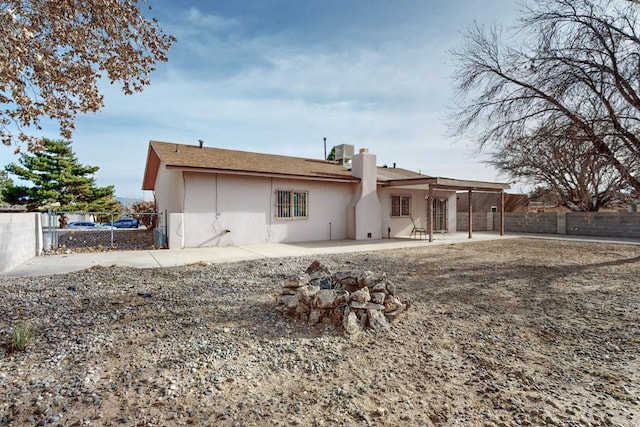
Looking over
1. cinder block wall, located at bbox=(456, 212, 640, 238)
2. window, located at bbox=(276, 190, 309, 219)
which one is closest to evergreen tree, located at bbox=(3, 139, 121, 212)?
window, located at bbox=(276, 190, 309, 219)

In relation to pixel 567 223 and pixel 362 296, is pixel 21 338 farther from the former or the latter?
pixel 567 223

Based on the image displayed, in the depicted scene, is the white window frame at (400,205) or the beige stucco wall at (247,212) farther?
the white window frame at (400,205)

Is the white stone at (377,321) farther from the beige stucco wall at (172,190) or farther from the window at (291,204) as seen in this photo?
the window at (291,204)

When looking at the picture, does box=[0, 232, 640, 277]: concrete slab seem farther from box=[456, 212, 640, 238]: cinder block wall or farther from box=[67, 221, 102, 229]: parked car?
box=[67, 221, 102, 229]: parked car

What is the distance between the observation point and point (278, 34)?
10273 mm

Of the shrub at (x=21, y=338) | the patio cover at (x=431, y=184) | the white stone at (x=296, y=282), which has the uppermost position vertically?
the patio cover at (x=431, y=184)

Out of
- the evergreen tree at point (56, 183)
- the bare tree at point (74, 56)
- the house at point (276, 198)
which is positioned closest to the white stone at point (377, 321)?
the bare tree at point (74, 56)

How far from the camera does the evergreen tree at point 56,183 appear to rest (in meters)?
23.1

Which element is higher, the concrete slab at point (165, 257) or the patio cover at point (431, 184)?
the patio cover at point (431, 184)

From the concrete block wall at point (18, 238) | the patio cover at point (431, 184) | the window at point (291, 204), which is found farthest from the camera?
the patio cover at point (431, 184)

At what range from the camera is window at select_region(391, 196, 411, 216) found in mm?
15734

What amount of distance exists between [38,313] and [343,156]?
52.5ft

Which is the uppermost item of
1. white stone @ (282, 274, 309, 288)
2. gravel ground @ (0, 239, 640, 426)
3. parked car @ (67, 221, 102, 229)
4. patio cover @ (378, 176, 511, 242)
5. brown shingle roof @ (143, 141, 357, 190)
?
brown shingle roof @ (143, 141, 357, 190)

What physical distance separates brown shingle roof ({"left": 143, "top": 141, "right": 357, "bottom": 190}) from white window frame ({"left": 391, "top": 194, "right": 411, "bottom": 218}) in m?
2.68
